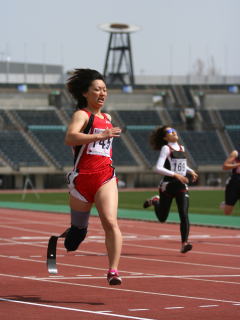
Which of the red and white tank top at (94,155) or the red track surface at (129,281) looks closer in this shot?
the red track surface at (129,281)

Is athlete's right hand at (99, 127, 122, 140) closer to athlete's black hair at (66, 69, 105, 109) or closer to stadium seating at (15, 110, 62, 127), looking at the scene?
athlete's black hair at (66, 69, 105, 109)

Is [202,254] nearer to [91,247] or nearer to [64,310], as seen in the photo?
[91,247]

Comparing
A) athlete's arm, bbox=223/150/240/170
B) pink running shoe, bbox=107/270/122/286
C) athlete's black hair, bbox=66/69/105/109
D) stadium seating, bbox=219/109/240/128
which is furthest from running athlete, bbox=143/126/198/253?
stadium seating, bbox=219/109/240/128

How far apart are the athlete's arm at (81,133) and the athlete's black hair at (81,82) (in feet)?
0.91

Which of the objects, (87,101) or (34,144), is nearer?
(87,101)

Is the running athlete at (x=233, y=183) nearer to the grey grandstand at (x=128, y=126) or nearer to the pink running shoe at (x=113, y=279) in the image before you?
the pink running shoe at (x=113, y=279)

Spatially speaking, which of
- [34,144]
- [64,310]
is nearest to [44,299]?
[64,310]

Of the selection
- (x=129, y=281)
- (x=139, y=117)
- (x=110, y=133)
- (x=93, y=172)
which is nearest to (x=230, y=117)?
(x=139, y=117)

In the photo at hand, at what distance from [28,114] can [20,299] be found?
69766 millimetres

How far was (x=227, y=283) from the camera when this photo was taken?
11148 mm

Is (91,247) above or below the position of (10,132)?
above

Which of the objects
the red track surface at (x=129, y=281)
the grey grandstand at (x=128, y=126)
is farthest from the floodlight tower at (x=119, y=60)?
the red track surface at (x=129, y=281)

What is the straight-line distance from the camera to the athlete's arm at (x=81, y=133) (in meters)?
9.68

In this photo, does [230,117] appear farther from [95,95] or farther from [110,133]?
[110,133]
